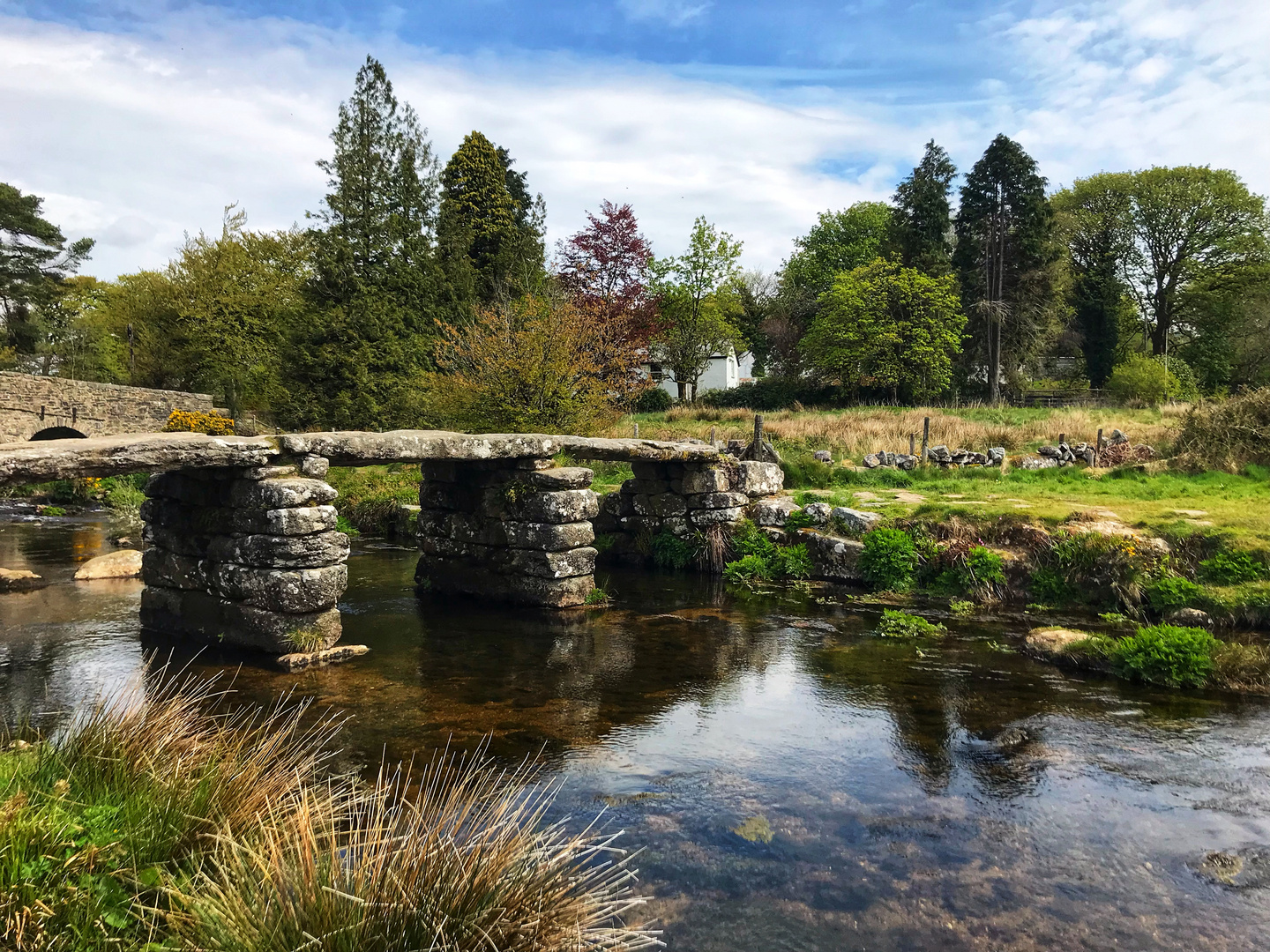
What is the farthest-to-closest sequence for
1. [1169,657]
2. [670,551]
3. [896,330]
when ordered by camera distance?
[896,330], [670,551], [1169,657]

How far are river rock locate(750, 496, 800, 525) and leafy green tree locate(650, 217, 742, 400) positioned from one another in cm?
2781

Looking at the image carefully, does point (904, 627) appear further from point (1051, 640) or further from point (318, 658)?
point (318, 658)

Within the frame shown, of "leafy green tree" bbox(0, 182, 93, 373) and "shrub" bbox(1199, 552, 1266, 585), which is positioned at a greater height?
"leafy green tree" bbox(0, 182, 93, 373)

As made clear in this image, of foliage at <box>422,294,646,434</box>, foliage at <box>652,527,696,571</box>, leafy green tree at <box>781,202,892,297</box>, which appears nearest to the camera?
foliage at <box>652,527,696,571</box>

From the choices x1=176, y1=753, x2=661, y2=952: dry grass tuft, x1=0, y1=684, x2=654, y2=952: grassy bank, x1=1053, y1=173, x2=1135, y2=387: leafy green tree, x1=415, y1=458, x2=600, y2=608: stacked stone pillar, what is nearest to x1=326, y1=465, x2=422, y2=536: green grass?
x1=415, y1=458, x2=600, y2=608: stacked stone pillar

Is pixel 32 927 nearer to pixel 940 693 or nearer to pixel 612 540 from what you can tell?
pixel 940 693

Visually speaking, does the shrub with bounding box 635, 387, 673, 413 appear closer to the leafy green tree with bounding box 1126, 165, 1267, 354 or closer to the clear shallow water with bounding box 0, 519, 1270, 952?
the leafy green tree with bounding box 1126, 165, 1267, 354

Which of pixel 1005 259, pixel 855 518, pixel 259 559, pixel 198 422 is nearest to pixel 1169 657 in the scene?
pixel 855 518

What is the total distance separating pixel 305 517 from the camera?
8391 millimetres

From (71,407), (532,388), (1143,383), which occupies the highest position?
(1143,383)

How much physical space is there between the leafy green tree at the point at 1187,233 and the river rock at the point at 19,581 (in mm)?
46584

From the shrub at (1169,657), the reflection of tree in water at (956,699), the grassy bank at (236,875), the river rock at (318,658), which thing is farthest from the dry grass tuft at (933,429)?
the grassy bank at (236,875)

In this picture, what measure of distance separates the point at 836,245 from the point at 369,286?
1341 inches

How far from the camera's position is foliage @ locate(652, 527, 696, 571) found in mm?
14336
